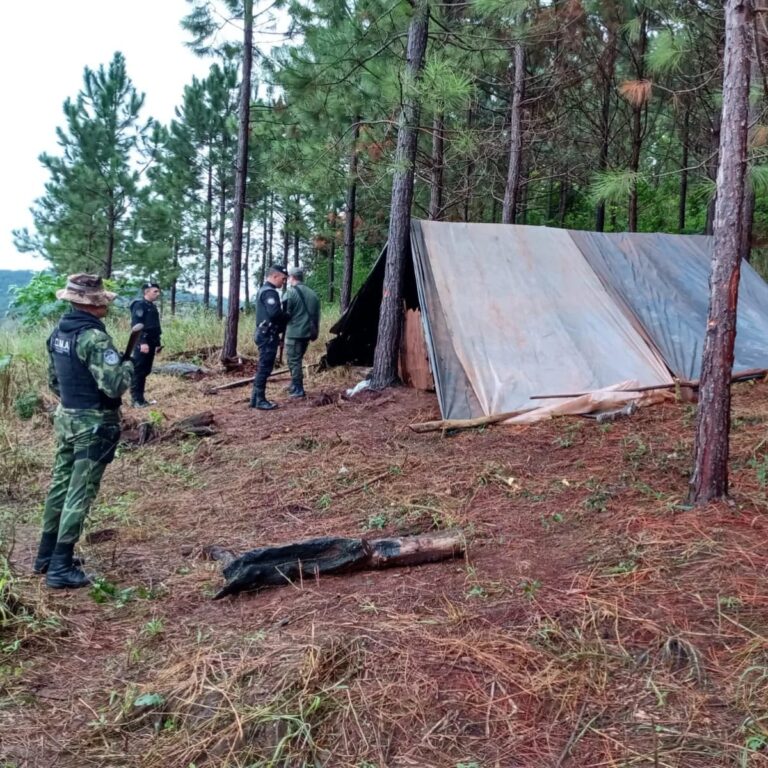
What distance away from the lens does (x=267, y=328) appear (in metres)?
7.71

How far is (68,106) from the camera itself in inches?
852

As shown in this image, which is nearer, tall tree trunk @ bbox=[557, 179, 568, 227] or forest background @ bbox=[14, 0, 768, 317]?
forest background @ bbox=[14, 0, 768, 317]

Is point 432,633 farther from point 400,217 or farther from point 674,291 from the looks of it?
point 674,291

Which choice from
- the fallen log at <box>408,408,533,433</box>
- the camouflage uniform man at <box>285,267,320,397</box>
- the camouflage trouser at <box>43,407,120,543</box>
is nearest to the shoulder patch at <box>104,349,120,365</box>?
the camouflage trouser at <box>43,407,120,543</box>

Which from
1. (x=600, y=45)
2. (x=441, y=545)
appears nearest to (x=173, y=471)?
(x=441, y=545)

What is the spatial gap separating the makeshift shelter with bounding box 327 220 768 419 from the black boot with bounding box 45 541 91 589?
11.7 ft

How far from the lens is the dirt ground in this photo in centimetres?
206

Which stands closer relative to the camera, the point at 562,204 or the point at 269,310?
the point at 269,310

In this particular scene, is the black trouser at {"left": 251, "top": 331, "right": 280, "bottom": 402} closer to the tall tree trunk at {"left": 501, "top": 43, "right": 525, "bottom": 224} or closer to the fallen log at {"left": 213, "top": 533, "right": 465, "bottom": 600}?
the fallen log at {"left": 213, "top": 533, "right": 465, "bottom": 600}

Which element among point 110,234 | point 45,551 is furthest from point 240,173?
point 110,234

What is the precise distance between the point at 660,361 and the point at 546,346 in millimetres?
1270

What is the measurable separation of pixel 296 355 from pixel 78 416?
15.0 ft

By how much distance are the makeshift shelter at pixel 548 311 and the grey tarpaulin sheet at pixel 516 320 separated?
1 centimetres

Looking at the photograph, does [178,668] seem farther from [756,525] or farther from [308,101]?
[308,101]
